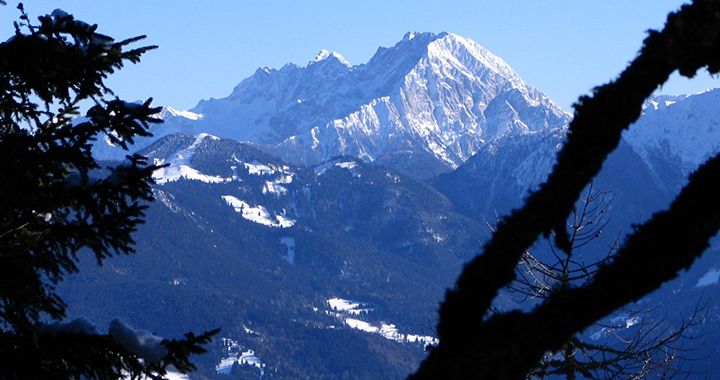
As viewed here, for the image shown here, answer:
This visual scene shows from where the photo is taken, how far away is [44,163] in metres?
10.2

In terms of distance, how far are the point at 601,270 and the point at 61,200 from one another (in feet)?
23.6

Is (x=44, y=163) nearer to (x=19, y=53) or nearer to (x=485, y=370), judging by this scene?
(x=19, y=53)

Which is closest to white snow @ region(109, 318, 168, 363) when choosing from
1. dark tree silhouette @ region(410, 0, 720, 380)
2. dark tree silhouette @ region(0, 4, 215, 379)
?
dark tree silhouette @ region(0, 4, 215, 379)

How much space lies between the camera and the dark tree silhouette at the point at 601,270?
176 inches

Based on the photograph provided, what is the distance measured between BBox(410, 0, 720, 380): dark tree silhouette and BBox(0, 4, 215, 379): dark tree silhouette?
16.2 feet

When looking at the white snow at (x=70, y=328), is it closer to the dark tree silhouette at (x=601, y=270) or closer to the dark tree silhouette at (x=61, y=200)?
the dark tree silhouette at (x=61, y=200)

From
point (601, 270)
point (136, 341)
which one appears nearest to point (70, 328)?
point (136, 341)

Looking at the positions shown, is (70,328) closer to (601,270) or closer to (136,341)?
(136,341)

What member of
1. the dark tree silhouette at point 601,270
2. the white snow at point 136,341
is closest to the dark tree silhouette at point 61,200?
the white snow at point 136,341

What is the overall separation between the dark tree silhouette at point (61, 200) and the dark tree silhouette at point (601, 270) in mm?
4929

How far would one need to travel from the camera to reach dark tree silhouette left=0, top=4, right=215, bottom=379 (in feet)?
30.0

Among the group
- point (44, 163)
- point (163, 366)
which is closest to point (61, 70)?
point (44, 163)

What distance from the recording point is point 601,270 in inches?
185

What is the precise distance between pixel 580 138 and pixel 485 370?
148 centimetres
